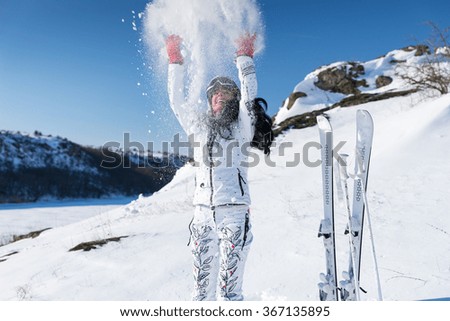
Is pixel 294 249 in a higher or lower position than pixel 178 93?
lower

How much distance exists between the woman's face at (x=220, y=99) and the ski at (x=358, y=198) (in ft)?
3.72

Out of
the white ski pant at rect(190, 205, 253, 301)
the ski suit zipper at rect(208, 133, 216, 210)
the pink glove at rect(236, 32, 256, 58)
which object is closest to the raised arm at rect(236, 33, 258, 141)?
the pink glove at rect(236, 32, 256, 58)

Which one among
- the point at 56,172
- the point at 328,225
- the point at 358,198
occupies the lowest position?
the point at 328,225

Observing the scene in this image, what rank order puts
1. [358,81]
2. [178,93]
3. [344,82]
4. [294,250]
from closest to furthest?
[178,93], [294,250], [358,81], [344,82]

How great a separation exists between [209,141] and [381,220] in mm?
3178

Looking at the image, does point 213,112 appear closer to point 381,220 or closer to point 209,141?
point 209,141

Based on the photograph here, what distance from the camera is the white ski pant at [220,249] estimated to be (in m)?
2.55

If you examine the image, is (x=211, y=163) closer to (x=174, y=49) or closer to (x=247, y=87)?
(x=247, y=87)

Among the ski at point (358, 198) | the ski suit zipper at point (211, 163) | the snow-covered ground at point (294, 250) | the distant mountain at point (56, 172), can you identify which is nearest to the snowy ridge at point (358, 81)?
the snow-covered ground at point (294, 250)

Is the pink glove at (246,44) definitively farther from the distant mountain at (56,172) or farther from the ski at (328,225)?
the distant mountain at (56,172)

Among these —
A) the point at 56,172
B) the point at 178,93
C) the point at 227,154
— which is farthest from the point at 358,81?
the point at 56,172

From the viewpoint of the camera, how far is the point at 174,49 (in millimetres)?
2928

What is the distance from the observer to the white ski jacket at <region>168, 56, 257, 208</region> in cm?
259

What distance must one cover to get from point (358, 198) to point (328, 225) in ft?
1.09
